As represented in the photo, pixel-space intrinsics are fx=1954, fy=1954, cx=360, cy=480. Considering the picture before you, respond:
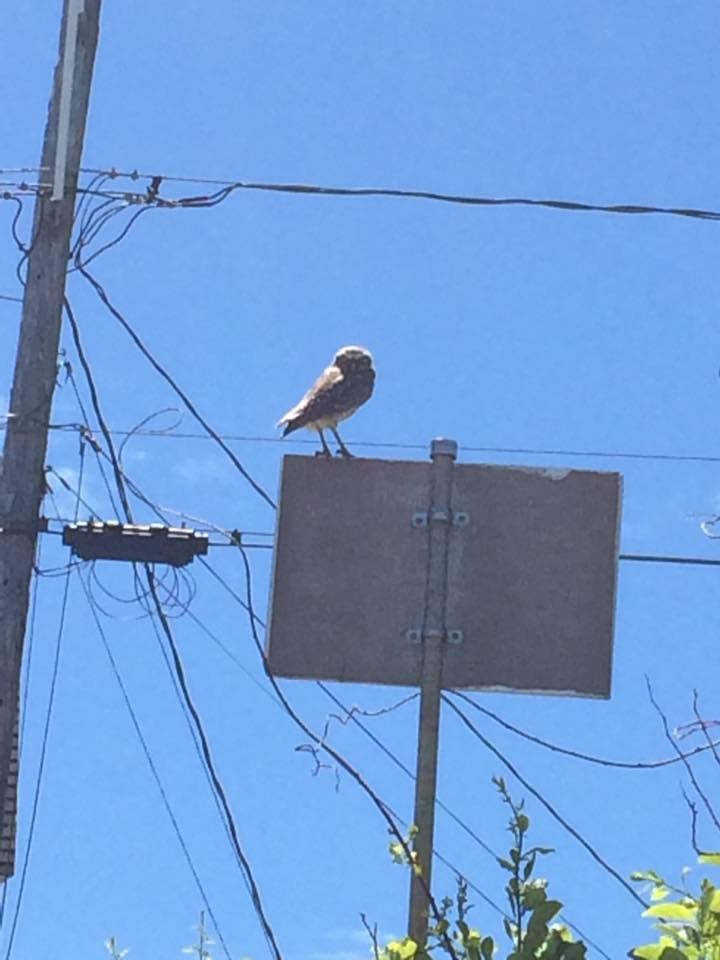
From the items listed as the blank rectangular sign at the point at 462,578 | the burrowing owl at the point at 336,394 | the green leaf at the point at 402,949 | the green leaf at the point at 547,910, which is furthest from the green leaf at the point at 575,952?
the burrowing owl at the point at 336,394

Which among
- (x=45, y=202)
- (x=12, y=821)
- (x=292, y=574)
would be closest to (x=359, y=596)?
(x=292, y=574)

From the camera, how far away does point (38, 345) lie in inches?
367

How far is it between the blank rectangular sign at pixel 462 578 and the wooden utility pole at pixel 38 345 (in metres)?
1.79

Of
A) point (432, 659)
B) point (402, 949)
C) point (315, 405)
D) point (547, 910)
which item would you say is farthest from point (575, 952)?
point (315, 405)

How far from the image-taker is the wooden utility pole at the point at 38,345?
8.91m

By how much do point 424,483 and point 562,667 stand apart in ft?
2.88

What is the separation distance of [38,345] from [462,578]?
2.88m

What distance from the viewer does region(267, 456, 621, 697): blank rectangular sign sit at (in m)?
7.36

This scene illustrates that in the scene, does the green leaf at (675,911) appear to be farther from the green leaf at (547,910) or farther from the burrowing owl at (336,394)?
the burrowing owl at (336,394)

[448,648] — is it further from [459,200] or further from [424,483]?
[459,200]

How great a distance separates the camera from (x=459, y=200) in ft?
32.9

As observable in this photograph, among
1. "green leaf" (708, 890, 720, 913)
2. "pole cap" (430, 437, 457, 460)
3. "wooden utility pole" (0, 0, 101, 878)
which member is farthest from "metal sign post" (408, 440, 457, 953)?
"wooden utility pole" (0, 0, 101, 878)

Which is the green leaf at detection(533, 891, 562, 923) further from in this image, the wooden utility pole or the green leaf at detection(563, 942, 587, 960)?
the wooden utility pole

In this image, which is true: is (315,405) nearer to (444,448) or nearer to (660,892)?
(444,448)
